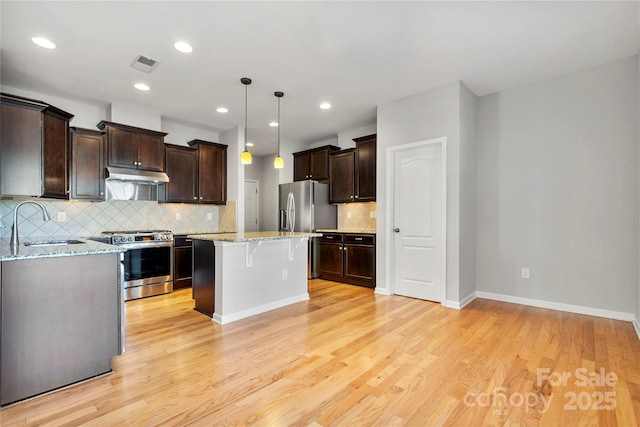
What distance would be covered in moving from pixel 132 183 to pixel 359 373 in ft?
14.6

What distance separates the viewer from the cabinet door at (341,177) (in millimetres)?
5562

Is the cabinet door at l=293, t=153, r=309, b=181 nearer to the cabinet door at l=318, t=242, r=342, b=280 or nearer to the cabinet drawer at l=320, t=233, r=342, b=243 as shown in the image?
the cabinet drawer at l=320, t=233, r=342, b=243

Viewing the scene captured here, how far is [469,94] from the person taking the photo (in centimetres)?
411

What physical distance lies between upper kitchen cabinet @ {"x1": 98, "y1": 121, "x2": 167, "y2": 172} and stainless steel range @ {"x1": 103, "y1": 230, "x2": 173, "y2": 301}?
39.4 inches

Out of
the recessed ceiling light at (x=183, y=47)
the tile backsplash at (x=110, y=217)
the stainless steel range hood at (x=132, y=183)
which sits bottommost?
the tile backsplash at (x=110, y=217)

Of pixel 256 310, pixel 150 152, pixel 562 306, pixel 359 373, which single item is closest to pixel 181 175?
pixel 150 152

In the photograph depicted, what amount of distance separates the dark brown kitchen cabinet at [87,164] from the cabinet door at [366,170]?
3812mm

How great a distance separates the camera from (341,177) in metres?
5.70

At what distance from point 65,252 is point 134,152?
2905 millimetres

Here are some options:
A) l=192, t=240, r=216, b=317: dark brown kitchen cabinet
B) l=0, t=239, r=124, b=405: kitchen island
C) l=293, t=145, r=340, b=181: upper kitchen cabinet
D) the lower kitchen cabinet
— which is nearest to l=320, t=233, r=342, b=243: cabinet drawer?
the lower kitchen cabinet

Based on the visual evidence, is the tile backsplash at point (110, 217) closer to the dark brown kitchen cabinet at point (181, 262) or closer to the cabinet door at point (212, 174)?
the cabinet door at point (212, 174)

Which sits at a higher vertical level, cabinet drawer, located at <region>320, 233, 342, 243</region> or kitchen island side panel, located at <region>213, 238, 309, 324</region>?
cabinet drawer, located at <region>320, 233, 342, 243</region>

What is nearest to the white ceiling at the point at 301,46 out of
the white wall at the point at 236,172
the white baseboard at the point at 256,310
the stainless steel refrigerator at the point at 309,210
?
the white wall at the point at 236,172

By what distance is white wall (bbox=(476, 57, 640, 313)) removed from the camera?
3385 millimetres
